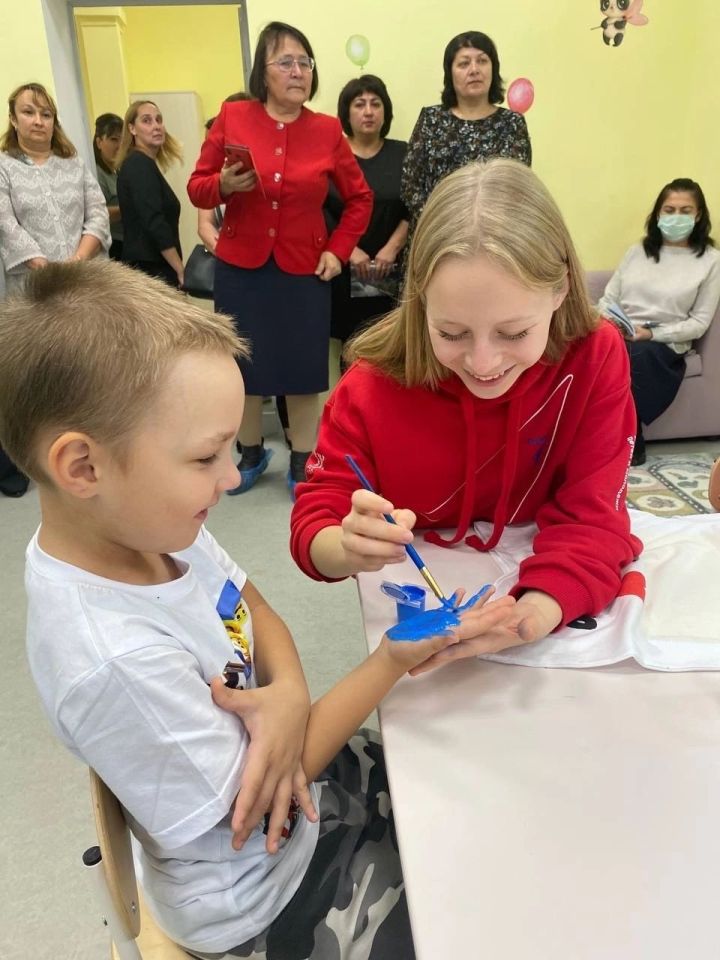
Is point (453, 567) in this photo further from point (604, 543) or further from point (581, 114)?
point (581, 114)

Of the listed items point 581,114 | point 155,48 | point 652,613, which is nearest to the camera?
point 652,613

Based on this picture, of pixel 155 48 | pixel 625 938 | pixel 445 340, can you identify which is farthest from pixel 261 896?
pixel 155 48

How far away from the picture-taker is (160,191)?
330 centimetres

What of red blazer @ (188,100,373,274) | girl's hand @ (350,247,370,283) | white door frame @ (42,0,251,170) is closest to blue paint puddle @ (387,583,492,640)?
red blazer @ (188,100,373,274)

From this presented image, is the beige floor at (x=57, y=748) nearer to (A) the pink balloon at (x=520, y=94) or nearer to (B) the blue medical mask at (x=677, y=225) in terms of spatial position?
(B) the blue medical mask at (x=677, y=225)

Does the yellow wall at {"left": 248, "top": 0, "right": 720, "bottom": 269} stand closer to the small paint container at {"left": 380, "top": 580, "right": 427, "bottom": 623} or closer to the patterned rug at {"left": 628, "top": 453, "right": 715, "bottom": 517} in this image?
the patterned rug at {"left": 628, "top": 453, "right": 715, "bottom": 517}

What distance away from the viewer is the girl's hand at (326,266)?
101 inches

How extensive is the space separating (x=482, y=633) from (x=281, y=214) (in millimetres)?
2029

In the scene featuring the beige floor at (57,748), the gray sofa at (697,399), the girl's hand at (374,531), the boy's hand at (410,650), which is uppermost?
the girl's hand at (374,531)

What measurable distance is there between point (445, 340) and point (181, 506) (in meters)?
0.39

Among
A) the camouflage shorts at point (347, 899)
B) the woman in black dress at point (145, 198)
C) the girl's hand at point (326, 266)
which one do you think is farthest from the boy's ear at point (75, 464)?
the woman in black dress at point (145, 198)

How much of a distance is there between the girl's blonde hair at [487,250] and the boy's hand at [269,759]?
46cm

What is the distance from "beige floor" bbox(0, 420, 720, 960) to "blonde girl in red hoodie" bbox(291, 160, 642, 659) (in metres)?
0.83

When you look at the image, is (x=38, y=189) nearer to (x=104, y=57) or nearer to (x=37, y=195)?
(x=37, y=195)
